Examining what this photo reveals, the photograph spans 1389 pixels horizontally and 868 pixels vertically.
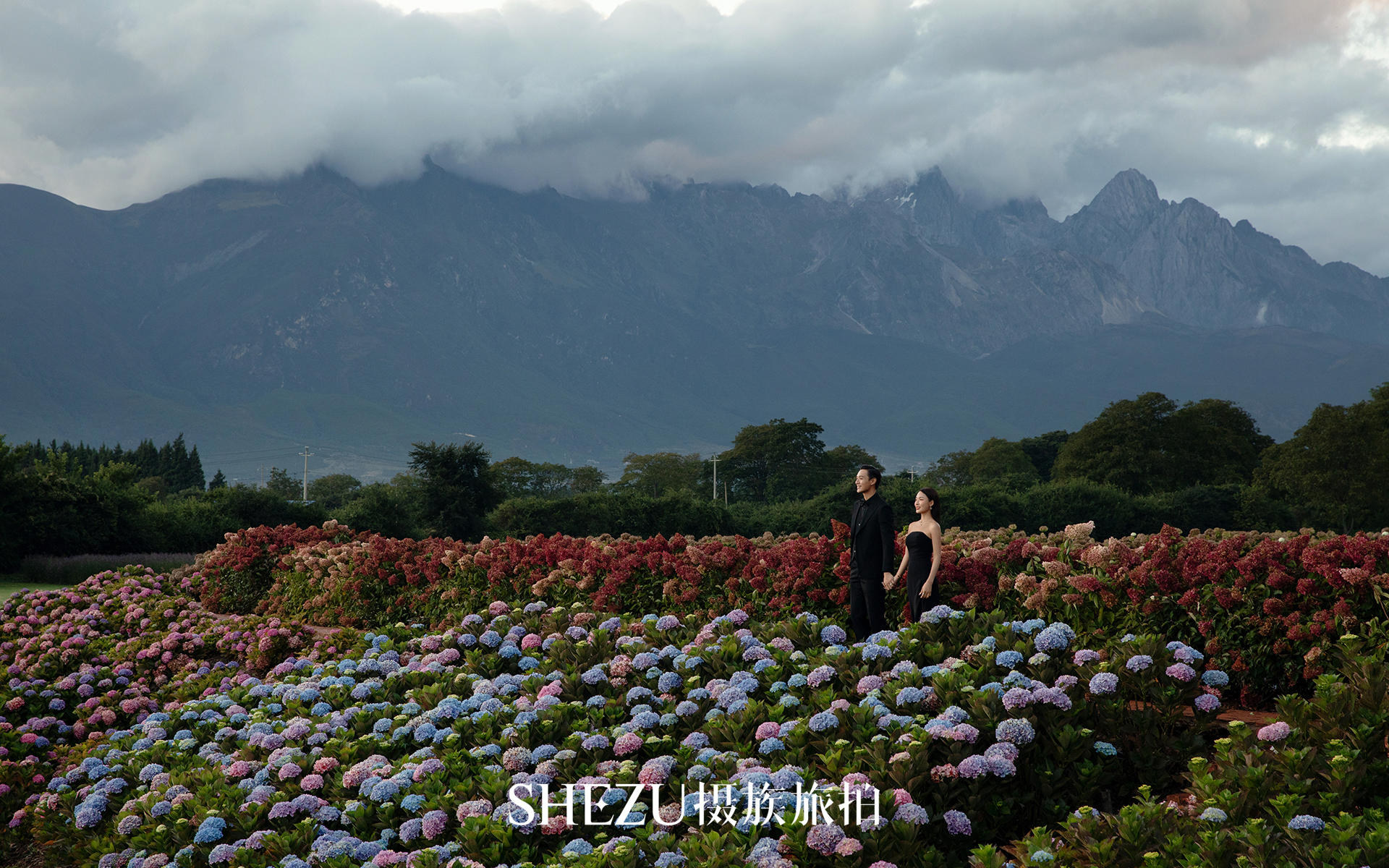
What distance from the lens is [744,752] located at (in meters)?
4.95

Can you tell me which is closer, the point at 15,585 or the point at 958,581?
the point at 958,581

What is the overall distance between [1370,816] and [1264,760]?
47cm

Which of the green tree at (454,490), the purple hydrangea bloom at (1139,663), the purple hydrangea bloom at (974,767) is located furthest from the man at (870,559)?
the green tree at (454,490)

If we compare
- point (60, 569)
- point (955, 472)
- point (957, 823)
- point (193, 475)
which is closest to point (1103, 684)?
point (957, 823)

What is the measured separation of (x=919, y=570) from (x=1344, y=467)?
158 ft

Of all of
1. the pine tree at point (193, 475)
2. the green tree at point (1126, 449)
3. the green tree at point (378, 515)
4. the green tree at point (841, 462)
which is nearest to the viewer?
the green tree at point (378, 515)

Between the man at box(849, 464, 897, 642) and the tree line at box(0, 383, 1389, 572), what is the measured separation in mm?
22177

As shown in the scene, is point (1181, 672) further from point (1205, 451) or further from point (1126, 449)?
point (1205, 451)

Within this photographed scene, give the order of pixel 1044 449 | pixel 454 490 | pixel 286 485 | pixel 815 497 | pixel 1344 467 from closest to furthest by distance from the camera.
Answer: pixel 454 490, pixel 1344 467, pixel 815 497, pixel 1044 449, pixel 286 485

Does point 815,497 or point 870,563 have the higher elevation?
point 870,563

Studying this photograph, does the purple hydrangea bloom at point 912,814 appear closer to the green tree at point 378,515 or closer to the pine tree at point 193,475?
the green tree at point 378,515

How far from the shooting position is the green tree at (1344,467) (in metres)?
44.8

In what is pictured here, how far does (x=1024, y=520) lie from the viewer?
1551 inches

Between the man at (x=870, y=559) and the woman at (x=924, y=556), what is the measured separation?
139mm
